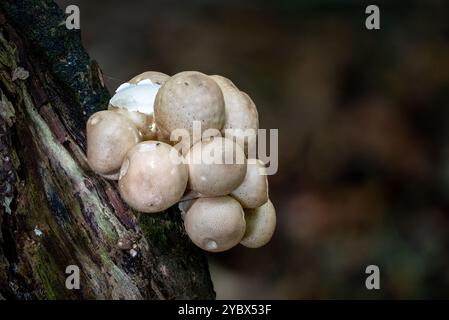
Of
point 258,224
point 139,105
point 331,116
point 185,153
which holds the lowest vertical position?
point 258,224

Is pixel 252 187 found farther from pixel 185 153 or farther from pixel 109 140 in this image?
pixel 109 140

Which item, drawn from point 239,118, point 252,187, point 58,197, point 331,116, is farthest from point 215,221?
point 331,116

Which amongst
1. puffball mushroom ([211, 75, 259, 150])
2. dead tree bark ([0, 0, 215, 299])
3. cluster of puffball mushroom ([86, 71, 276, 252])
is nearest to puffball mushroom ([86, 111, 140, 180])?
cluster of puffball mushroom ([86, 71, 276, 252])

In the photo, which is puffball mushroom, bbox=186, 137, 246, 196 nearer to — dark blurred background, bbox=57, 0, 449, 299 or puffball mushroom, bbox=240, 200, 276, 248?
puffball mushroom, bbox=240, 200, 276, 248
